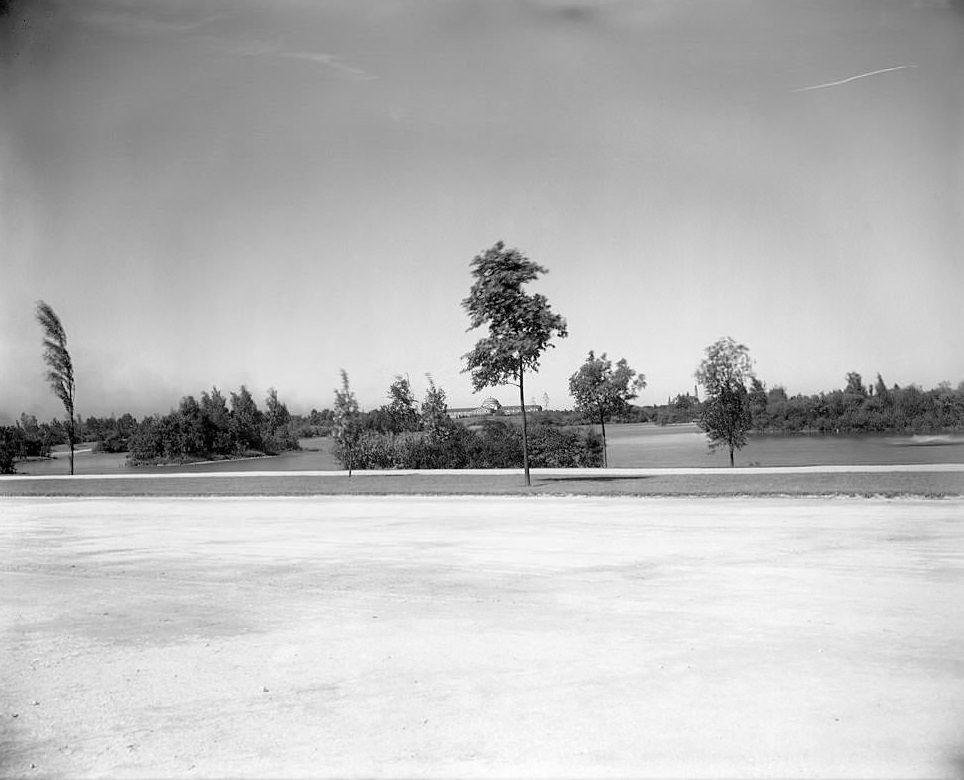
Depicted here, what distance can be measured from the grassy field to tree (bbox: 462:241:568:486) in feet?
8.01

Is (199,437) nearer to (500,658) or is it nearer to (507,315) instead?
(507,315)

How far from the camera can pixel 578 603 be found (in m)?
7.62

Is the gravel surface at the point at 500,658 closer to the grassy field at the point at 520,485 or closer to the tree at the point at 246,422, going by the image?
the grassy field at the point at 520,485

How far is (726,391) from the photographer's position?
28.9 m

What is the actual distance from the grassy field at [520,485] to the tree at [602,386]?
6.37m

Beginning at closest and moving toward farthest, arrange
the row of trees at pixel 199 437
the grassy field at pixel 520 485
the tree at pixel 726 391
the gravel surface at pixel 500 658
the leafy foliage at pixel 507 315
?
the gravel surface at pixel 500 658, the grassy field at pixel 520 485, the leafy foliage at pixel 507 315, the tree at pixel 726 391, the row of trees at pixel 199 437

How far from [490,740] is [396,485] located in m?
20.0

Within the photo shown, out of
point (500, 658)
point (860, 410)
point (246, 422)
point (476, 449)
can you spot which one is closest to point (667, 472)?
point (476, 449)

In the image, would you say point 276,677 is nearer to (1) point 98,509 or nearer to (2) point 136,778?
(2) point 136,778

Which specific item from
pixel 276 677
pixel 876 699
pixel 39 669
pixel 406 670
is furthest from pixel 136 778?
pixel 876 699

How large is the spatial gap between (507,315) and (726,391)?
428 inches

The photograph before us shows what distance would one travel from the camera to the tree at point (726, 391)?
94.3ft

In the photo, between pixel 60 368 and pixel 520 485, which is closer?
pixel 520 485

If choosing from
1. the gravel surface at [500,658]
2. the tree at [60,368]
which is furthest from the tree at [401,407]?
the gravel surface at [500,658]
